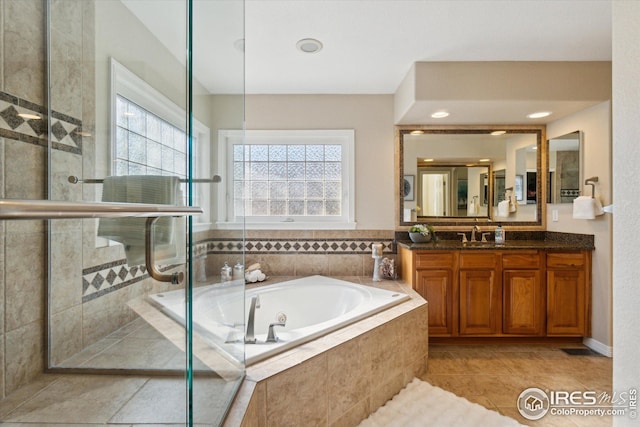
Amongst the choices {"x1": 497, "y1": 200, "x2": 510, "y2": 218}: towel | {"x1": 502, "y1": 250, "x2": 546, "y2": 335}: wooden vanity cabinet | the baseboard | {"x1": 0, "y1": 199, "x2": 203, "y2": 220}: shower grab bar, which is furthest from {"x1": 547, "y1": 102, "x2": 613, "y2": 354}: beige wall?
{"x1": 0, "y1": 199, "x2": 203, "y2": 220}: shower grab bar

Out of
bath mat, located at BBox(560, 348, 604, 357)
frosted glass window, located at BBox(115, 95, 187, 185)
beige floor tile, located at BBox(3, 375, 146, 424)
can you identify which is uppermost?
frosted glass window, located at BBox(115, 95, 187, 185)

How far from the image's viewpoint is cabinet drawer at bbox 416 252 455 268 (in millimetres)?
2691

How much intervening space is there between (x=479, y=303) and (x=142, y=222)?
276 cm

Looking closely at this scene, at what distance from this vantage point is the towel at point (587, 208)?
8.29ft

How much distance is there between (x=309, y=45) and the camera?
2.26 m

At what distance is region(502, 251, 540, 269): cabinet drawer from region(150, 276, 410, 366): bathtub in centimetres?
107

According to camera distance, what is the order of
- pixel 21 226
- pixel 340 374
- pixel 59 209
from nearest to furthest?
pixel 59 209
pixel 21 226
pixel 340 374

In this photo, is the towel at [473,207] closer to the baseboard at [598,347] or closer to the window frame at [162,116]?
the baseboard at [598,347]

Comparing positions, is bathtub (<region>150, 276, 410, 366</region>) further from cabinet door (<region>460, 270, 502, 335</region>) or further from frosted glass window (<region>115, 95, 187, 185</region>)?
cabinet door (<region>460, 270, 502, 335</region>)

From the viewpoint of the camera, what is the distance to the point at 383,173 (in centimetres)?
319

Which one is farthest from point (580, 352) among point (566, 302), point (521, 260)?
point (521, 260)

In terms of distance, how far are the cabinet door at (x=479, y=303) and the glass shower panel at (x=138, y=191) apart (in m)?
2.17
